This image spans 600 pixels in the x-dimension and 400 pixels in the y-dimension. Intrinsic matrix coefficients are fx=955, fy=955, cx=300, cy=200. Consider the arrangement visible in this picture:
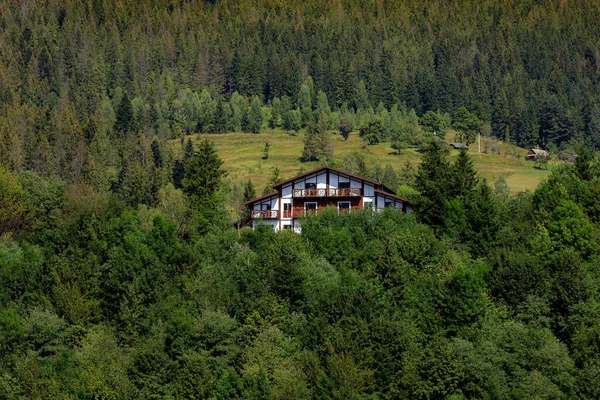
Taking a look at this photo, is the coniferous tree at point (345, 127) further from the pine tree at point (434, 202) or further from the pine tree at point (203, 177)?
the pine tree at point (434, 202)

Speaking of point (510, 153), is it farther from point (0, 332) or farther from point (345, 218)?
point (0, 332)

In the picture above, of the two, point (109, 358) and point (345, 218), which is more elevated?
point (345, 218)

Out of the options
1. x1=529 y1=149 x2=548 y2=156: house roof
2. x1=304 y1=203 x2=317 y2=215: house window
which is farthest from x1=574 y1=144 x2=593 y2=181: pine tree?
x1=529 y1=149 x2=548 y2=156: house roof

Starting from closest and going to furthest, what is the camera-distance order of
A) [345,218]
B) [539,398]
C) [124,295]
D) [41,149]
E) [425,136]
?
[539,398]
[124,295]
[345,218]
[41,149]
[425,136]

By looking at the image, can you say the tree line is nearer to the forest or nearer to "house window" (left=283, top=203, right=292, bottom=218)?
the forest

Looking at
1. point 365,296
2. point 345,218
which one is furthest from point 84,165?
point 365,296

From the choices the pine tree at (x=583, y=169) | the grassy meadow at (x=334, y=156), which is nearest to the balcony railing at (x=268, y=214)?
the pine tree at (x=583, y=169)

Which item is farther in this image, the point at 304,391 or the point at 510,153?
the point at 510,153
